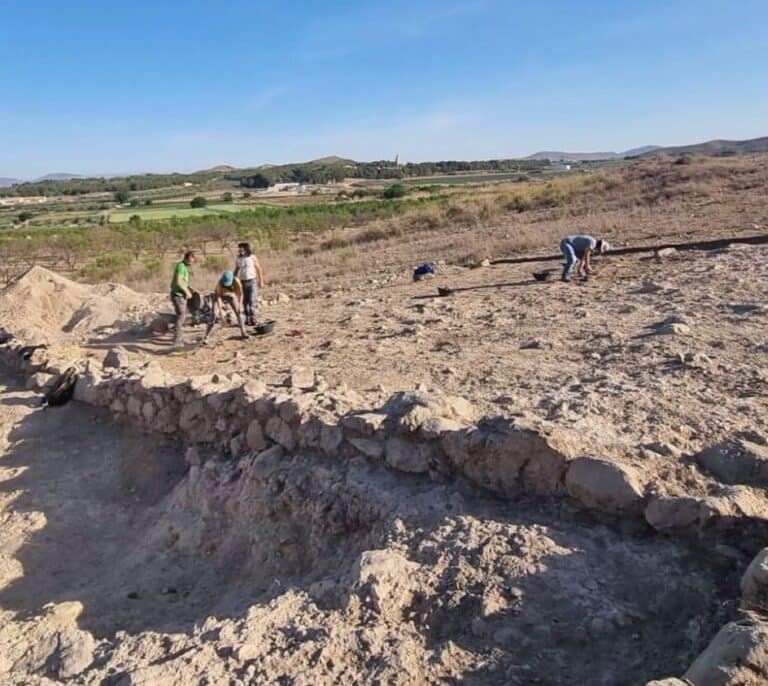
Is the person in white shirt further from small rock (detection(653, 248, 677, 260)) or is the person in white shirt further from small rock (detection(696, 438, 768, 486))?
small rock (detection(696, 438, 768, 486))

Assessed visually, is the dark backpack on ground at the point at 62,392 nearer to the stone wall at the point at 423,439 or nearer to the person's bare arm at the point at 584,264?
the stone wall at the point at 423,439

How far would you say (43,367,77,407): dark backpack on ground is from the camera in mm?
8484

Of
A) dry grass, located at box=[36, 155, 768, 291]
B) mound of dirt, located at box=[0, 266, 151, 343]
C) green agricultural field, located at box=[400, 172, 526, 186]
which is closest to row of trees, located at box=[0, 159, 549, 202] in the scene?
green agricultural field, located at box=[400, 172, 526, 186]

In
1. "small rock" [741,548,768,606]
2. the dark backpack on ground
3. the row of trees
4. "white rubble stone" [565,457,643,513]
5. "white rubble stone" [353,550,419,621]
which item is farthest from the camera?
the row of trees

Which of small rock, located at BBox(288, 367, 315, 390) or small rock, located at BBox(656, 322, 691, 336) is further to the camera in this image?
small rock, located at BBox(656, 322, 691, 336)

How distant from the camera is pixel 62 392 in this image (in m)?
8.52

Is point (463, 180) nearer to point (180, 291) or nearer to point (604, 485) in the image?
point (180, 291)

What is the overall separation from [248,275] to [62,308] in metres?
4.94

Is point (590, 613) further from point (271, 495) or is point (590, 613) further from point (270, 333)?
point (270, 333)

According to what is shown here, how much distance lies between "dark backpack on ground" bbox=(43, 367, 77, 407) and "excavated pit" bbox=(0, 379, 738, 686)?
2.37 meters

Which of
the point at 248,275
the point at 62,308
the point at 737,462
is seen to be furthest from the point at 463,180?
the point at 737,462

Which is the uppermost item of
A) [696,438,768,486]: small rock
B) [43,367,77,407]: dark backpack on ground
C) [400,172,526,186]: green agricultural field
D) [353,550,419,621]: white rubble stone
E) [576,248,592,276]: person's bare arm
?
[696,438,768,486]: small rock

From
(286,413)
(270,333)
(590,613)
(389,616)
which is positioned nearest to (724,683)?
(590,613)

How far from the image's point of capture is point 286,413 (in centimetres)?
562
